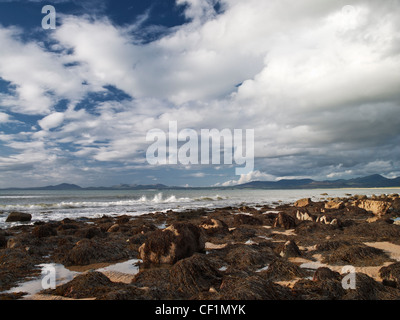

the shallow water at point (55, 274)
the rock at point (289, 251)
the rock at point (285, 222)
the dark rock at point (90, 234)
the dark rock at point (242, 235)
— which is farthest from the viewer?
the rock at point (285, 222)

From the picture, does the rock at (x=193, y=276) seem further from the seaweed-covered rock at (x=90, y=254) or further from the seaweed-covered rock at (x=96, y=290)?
the seaweed-covered rock at (x=90, y=254)

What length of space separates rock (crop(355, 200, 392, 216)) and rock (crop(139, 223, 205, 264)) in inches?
797

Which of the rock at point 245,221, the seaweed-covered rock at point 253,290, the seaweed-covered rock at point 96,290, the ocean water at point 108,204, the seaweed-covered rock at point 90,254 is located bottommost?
the ocean water at point 108,204

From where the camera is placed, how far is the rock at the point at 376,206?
21369mm

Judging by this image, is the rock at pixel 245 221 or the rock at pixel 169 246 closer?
the rock at pixel 169 246

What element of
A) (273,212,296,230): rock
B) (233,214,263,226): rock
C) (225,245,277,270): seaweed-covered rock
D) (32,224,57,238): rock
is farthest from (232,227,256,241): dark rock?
(32,224,57,238): rock

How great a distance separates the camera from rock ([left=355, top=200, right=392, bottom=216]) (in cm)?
2137

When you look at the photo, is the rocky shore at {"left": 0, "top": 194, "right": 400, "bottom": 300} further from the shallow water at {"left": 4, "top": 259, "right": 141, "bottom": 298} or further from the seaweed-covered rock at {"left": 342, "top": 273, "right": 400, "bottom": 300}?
the shallow water at {"left": 4, "top": 259, "right": 141, "bottom": 298}

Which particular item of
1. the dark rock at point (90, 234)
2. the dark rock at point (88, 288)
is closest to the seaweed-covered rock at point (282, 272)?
the dark rock at point (88, 288)

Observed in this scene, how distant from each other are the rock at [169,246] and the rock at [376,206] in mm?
20235

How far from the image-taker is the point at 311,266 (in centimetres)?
828

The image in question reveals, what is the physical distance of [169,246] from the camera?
8914 mm
